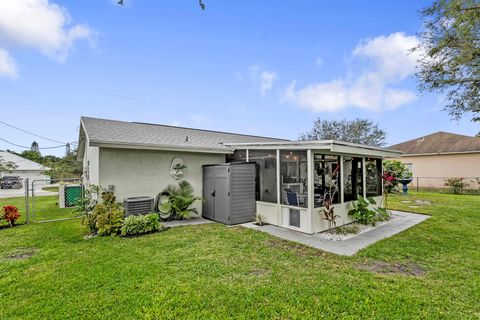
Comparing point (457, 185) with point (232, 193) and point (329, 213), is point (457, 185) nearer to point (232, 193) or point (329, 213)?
point (329, 213)

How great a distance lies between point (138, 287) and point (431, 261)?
5298 millimetres

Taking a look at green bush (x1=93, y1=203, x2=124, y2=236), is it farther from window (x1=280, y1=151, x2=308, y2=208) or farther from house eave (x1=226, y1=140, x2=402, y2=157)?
window (x1=280, y1=151, x2=308, y2=208)

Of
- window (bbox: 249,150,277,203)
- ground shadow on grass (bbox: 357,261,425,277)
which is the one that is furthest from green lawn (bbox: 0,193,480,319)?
window (bbox: 249,150,277,203)

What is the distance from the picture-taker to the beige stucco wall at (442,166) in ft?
57.1

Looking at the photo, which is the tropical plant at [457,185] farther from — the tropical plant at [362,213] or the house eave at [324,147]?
the tropical plant at [362,213]

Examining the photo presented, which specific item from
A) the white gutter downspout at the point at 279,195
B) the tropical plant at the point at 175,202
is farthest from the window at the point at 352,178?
the tropical plant at the point at 175,202

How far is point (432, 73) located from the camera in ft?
29.7

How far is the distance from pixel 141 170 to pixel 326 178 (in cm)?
570

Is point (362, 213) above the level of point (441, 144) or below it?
below

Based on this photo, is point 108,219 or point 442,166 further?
point 442,166

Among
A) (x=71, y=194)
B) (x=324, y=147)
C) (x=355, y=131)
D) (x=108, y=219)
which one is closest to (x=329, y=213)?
(x=324, y=147)

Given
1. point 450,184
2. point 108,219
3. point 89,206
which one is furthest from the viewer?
point 450,184

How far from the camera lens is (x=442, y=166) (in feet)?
62.0

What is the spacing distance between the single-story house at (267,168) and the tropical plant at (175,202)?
26cm
